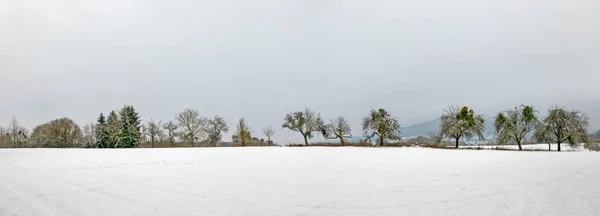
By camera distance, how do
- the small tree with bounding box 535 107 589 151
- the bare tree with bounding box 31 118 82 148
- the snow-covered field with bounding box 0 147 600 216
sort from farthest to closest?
1. the bare tree with bounding box 31 118 82 148
2. the small tree with bounding box 535 107 589 151
3. the snow-covered field with bounding box 0 147 600 216

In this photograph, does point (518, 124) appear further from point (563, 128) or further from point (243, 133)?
point (243, 133)

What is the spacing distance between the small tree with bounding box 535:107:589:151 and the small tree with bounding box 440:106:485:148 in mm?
7613

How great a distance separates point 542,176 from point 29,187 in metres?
20.7

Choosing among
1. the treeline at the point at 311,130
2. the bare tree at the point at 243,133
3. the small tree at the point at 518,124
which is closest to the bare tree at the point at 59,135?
the treeline at the point at 311,130

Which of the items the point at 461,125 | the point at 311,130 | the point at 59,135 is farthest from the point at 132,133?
the point at 461,125

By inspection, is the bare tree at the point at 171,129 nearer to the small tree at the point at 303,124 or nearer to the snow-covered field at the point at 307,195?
the small tree at the point at 303,124

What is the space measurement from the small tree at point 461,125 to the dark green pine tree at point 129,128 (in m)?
60.2

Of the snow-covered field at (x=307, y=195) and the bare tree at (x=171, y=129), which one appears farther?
the bare tree at (x=171, y=129)

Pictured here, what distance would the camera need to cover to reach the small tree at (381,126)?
51875 mm

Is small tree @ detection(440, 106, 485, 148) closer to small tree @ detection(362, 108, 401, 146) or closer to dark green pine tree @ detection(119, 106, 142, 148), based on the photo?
small tree @ detection(362, 108, 401, 146)

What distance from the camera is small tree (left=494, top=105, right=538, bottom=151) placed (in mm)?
44625

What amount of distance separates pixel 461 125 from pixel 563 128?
1217 cm

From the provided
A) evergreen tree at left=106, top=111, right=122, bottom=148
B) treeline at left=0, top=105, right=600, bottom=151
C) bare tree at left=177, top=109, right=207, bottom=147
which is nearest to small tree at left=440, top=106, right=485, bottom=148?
treeline at left=0, top=105, right=600, bottom=151

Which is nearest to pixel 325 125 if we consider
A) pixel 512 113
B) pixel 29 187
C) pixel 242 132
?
pixel 242 132
